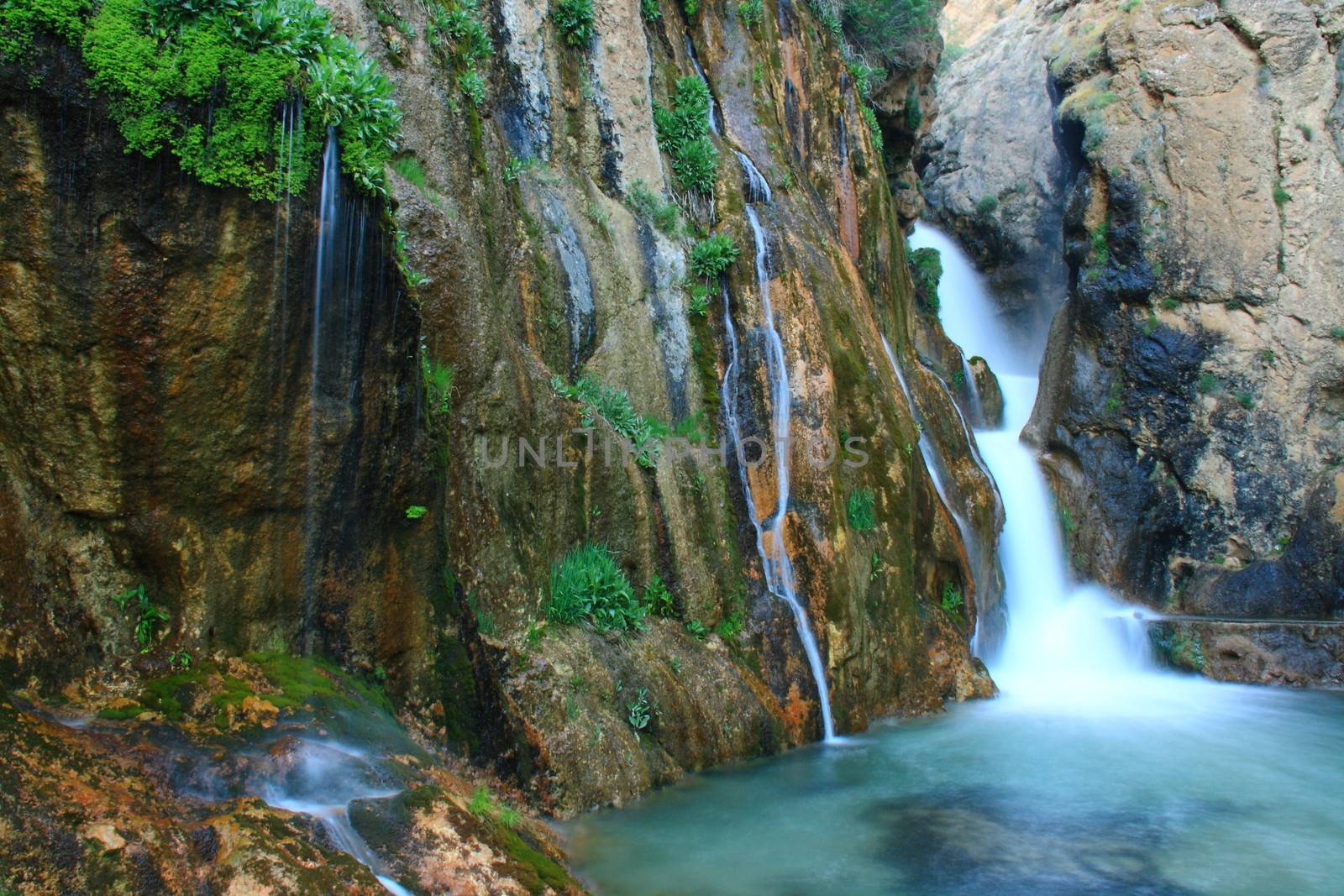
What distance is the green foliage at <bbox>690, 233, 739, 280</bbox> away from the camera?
1082 centimetres

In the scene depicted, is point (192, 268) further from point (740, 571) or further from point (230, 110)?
point (740, 571)

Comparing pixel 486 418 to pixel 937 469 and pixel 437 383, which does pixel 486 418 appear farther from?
pixel 937 469

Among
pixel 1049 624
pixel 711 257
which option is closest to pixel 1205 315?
pixel 1049 624

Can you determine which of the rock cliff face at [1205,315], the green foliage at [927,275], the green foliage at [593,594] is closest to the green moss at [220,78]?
the green foliage at [593,594]

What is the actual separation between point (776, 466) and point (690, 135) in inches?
171

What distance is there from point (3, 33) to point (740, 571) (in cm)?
709

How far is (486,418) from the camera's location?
25.5 feet

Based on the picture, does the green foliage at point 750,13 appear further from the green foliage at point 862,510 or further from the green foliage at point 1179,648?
the green foliage at point 1179,648

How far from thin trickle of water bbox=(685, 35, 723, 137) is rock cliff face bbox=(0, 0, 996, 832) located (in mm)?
180

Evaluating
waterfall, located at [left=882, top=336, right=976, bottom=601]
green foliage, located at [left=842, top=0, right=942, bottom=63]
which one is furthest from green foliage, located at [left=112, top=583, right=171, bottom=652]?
green foliage, located at [left=842, top=0, right=942, bottom=63]

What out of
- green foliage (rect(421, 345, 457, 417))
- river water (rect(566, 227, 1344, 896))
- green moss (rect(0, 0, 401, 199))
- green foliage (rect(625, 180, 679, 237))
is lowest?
river water (rect(566, 227, 1344, 896))

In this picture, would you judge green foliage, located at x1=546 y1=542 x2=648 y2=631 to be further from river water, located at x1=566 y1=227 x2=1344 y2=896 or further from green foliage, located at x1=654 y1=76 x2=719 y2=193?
green foliage, located at x1=654 y1=76 x2=719 y2=193

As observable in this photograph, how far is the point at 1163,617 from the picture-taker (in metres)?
14.3

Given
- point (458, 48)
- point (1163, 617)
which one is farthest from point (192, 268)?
point (1163, 617)
